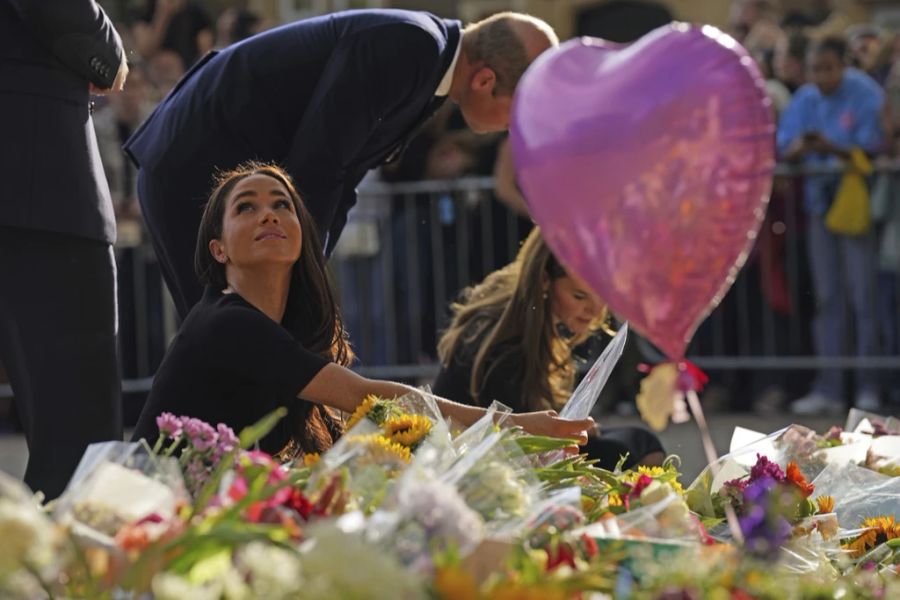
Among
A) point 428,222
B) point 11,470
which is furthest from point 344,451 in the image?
point 428,222

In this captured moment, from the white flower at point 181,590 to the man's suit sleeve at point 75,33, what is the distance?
2.23 meters

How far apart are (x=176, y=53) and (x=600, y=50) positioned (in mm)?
6797

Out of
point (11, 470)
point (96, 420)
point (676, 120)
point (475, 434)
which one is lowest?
point (11, 470)

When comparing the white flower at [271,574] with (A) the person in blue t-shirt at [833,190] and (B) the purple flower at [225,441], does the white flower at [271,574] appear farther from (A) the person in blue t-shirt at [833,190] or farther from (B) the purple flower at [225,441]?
(A) the person in blue t-shirt at [833,190]

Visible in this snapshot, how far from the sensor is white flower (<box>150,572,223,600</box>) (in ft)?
6.00

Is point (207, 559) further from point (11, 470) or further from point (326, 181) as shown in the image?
point (11, 470)

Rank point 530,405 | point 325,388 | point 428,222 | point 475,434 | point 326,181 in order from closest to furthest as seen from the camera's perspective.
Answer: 1. point 475,434
2. point 325,388
3. point 326,181
4. point 530,405
5. point 428,222

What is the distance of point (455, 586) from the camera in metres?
1.88

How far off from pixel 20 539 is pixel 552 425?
1.55 meters

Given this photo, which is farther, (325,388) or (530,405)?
(530,405)

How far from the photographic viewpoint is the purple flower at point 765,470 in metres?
3.48

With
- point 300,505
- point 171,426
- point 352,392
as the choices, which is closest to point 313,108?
point 352,392

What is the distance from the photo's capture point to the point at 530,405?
4930mm

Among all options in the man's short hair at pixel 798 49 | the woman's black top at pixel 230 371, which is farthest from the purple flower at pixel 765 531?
the man's short hair at pixel 798 49
